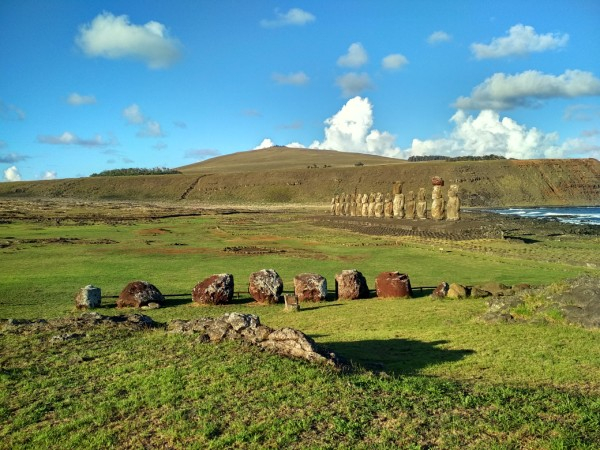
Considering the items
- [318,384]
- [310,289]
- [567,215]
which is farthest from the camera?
[567,215]

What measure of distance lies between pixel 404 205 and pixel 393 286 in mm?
43779

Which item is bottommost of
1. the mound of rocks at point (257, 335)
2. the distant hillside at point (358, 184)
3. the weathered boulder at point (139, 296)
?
the weathered boulder at point (139, 296)

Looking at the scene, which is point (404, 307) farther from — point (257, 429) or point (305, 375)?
point (257, 429)

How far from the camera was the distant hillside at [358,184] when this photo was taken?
131 metres

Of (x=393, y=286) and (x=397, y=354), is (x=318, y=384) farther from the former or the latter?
(x=393, y=286)

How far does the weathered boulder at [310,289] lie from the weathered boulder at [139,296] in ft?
17.9

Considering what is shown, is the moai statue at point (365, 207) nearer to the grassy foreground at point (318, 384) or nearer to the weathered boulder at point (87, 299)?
the grassy foreground at point (318, 384)

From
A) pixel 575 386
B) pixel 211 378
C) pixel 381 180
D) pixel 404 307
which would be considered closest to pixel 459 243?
pixel 404 307

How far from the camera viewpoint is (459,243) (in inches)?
1630

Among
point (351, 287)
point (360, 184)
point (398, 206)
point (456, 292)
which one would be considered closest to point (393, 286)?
point (351, 287)

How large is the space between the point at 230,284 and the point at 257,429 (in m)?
13.7

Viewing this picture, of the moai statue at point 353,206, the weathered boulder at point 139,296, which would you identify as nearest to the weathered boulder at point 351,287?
the weathered boulder at point 139,296

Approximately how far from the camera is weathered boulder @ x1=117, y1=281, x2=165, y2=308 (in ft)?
66.2

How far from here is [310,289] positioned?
2127 centimetres
